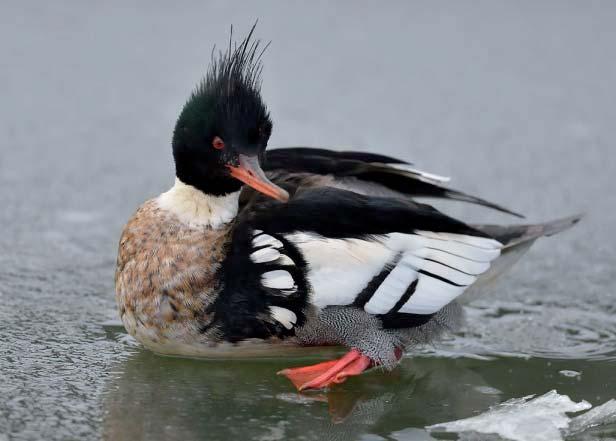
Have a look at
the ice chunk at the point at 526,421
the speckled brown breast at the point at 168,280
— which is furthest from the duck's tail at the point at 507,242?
the speckled brown breast at the point at 168,280

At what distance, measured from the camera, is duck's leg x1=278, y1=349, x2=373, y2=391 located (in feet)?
12.1

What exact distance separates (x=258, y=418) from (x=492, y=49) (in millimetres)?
5847

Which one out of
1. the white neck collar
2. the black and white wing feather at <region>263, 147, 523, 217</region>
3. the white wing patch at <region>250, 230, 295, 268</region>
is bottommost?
the white wing patch at <region>250, 230, 295, 268</region>

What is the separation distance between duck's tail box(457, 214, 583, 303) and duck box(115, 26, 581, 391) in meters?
0.28

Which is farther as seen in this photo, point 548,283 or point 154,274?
point 548,283

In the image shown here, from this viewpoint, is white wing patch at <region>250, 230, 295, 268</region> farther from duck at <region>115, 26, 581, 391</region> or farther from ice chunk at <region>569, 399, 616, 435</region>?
ice chunk at <region>569, 399, 616, 435</region>

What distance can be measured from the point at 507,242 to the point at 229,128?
140cm

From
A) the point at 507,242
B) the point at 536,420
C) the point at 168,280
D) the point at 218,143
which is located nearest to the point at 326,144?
the point at 507,242

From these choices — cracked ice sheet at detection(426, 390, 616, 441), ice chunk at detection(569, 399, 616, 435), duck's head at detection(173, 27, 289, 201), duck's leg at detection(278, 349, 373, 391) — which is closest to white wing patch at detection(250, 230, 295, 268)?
duck's head at detection(173, 27, 289, 201)

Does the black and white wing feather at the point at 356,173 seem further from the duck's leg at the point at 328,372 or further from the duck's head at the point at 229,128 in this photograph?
the duck's leg at the point at 328,372

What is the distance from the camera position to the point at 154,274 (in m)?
3.95

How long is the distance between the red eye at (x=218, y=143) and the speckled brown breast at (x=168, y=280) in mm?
354

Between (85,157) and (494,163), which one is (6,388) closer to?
(85,157)

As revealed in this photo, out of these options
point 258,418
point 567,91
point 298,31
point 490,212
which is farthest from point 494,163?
point 258,418
